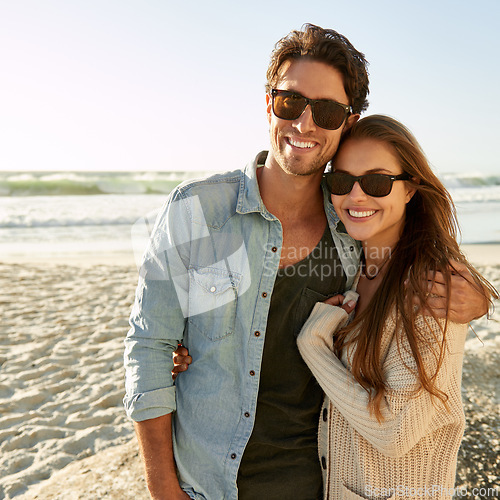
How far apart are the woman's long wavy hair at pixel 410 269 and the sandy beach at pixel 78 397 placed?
1.84 meters

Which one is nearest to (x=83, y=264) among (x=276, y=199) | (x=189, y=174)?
(x=276, y=199)

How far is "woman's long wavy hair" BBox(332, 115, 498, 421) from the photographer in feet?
7.29

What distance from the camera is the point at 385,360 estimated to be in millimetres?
2322

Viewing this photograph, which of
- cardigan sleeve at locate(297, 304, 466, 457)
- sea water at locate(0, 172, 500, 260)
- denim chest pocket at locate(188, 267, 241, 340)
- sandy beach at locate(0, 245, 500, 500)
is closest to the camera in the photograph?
cardigan sleeve at locate(297, 304, 466, 457)

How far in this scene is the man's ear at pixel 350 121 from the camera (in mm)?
2769

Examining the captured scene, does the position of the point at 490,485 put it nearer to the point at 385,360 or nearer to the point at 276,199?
the point at 385,360

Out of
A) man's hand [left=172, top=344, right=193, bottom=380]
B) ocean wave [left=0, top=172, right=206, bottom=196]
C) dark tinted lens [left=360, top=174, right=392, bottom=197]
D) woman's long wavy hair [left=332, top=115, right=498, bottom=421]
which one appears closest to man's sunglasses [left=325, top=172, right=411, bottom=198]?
dark tinted lens [left=360, top=174, right=392, bottom=197]

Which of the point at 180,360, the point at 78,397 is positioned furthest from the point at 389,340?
the point at 78,397

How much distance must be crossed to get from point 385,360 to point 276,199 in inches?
40.4

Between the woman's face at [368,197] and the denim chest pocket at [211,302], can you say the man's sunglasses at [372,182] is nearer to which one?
the woman's face at [368,197]

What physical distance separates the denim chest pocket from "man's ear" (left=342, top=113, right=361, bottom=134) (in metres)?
1.04

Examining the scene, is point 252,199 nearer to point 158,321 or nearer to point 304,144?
point 304,144

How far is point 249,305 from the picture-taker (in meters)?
2.50

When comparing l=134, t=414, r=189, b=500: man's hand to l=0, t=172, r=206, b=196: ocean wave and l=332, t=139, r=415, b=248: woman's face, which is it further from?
l=0, t=172, r=206, b=196: ocean wave
